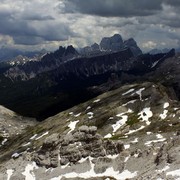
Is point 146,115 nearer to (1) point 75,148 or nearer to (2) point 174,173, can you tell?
(1) point 75,148

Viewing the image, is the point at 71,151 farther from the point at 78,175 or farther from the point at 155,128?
the point at 155,128

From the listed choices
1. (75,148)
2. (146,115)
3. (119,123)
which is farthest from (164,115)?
(75,148)

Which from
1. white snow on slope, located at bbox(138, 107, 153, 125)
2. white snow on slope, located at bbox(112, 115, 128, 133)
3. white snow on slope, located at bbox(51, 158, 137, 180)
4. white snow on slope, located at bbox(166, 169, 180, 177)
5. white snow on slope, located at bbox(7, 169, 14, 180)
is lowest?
white snow on slope, located at bbox(112, 115, 128, 133)

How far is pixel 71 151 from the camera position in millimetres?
112438

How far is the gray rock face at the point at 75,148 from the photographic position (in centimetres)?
11144

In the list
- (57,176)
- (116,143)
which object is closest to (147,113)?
(116,143)

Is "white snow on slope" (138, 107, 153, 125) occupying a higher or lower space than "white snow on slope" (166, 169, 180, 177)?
lower

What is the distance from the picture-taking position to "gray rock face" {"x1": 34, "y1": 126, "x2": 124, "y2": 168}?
A: 111 meters

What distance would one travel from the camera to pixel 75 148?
11312 centimetres

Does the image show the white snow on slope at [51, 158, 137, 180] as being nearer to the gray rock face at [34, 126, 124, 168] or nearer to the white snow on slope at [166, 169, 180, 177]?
the gray rock face at [34, 126, 124, 168]

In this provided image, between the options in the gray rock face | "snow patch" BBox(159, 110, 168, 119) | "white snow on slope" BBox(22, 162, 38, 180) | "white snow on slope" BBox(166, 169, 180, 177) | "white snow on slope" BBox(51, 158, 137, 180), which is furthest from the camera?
"snow patch" BBox(159, 110, 168, 119)

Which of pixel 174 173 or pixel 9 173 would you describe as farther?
pixel 9 173

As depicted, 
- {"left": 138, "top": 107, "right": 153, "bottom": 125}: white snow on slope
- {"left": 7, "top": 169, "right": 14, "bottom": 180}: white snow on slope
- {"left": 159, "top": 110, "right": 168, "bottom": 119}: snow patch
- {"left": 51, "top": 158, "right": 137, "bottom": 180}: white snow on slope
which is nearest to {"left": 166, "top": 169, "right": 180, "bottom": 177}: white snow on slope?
{"left": 51, "top": 158, "right": 137, "bottom": 180}: white snow on slope

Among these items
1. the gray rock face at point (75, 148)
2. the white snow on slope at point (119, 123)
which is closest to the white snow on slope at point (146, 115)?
the white snow on slope at point (119, 123)
